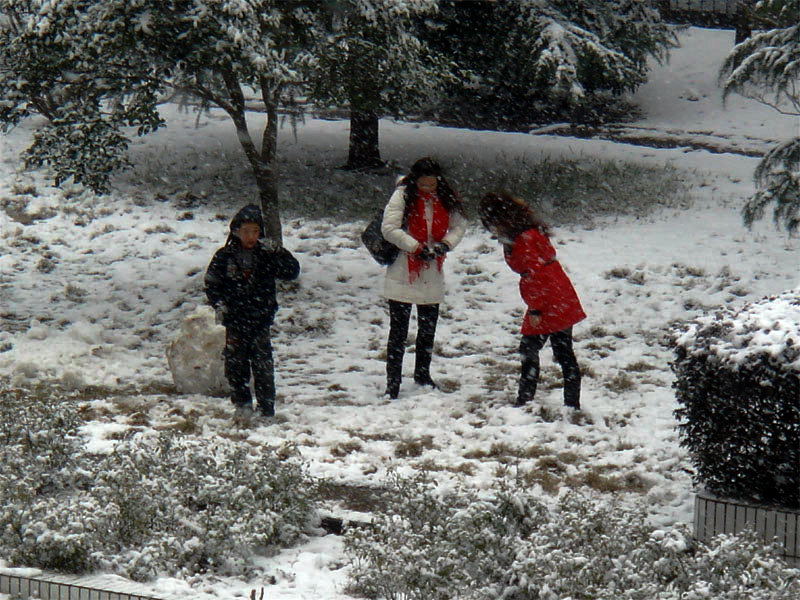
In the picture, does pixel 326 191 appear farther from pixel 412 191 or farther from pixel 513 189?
pixel 412 191

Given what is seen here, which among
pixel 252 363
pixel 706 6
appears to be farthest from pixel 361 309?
pixel 706 6

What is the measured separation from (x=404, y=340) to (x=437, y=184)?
3.94 feet

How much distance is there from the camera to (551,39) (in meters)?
14.0

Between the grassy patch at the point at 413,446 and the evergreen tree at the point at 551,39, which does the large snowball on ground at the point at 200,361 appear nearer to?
the grassy patch at the point at 413,446

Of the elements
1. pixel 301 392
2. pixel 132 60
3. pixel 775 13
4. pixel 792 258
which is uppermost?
pixel 775 13

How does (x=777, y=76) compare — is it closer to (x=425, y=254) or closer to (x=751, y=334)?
(x=425, y=254)

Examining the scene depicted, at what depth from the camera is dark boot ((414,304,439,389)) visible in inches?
344

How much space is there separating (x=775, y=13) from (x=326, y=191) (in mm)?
6020

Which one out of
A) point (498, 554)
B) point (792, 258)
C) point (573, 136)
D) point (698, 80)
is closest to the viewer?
point (498, 554)

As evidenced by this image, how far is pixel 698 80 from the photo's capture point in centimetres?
2127

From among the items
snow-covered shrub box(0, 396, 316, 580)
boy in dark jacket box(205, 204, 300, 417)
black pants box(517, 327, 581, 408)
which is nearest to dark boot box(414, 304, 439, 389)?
black pants box(517, 327, 581, 408)

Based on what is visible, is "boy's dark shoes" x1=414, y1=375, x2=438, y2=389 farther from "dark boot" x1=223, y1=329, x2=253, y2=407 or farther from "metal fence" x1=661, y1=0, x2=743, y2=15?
"metal fence" x1=661, y1=0, x2=743, y2=15

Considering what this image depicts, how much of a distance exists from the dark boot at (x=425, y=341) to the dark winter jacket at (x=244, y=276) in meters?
1.20

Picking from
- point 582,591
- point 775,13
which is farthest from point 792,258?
point 582,591
